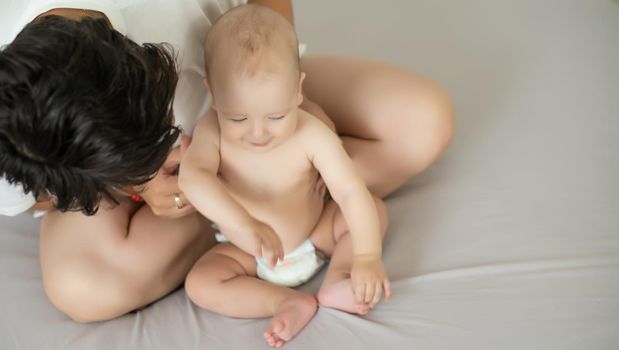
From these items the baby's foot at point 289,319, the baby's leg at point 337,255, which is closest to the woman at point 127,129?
the baby's leg at point 337,255

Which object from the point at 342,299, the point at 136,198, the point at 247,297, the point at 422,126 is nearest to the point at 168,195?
the point at 136,198

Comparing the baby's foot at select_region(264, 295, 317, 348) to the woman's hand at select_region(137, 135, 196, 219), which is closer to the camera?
the baby's foot at select_region(264, 295, 317, 348)

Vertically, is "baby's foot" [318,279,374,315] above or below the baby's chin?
below

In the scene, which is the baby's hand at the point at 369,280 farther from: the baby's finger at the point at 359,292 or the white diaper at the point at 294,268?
the white diaper at the point at 294,268

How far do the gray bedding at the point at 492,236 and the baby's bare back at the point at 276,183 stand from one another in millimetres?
104

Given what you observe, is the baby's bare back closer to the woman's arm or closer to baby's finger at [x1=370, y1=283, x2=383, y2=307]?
baby's finger at [x1=370, y1=283, x2=383, y2=307]

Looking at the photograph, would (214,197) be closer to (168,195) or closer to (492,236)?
(168,195)

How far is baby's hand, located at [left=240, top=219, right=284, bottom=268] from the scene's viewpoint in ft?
2.61

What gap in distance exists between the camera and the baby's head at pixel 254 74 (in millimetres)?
794

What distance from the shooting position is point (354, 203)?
0.88 m

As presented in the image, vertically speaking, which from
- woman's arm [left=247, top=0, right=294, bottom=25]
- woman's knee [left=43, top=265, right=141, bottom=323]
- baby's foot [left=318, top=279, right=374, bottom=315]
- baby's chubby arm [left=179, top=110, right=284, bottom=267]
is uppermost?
woman's arm [left=247, top=0, right=294, bottom=25]

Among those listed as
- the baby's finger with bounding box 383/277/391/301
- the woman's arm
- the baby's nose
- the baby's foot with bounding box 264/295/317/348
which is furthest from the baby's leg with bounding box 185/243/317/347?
the woman's arm

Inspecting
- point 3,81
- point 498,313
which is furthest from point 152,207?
point 498,313

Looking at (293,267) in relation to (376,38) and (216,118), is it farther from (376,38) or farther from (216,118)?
(376,38)
